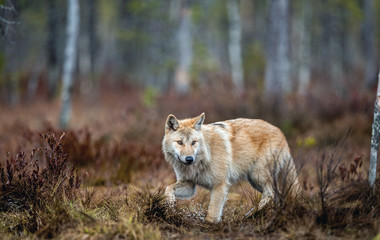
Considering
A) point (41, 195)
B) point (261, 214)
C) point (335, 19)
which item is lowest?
point (261, 214)

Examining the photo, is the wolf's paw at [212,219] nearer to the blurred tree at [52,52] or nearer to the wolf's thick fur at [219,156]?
the wolf's thick fur at [219,156]

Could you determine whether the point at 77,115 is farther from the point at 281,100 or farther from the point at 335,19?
the point at 335,19

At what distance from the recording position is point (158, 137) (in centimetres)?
955

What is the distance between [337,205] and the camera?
13.4ft

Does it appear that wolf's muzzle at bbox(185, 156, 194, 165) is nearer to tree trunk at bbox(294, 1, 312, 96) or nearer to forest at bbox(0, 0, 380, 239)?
forest at bbox(0, 0, 380, 239)

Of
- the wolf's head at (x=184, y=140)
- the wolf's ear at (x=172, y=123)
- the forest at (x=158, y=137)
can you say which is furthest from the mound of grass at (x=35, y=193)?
Result: the wolf's ear at (x=172, y=123)

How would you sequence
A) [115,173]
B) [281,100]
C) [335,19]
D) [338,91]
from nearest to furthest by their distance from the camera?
[115,173]
[281,100]
[338,91]
[335,19]

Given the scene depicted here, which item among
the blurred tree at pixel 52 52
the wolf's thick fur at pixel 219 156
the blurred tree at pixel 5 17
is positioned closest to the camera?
the wolf's thick fur at pixel 219 156

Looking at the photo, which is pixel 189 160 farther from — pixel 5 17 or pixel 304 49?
pixel 304 49

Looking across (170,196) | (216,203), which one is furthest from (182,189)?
(216,203)

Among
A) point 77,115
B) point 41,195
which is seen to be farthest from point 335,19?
point 41,195

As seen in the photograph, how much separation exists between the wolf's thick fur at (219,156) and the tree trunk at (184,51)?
10623 millimetres

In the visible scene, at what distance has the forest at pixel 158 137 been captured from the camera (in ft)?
12.8

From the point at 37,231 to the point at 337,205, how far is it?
3.36m
